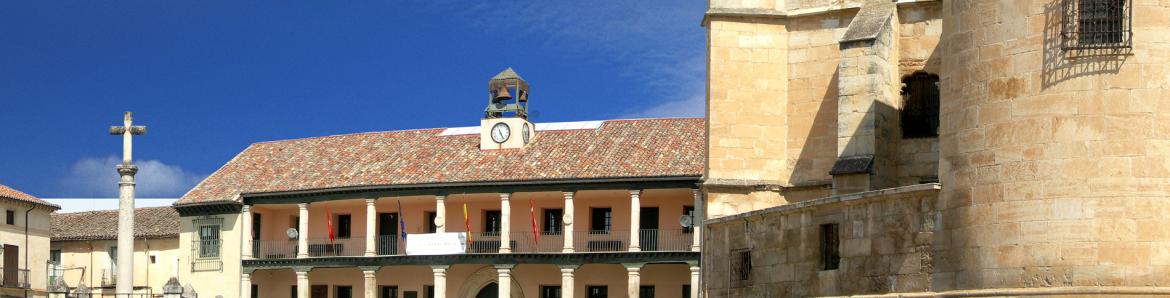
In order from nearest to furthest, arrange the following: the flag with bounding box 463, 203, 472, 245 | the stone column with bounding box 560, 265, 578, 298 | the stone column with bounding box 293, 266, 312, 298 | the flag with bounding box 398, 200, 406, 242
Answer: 1. the stone column with bounding box 560, 265, 578, 298
2. the flag with bounding box 463, 203, 472, 245
3. the flag with bounding box 398, 200, 406, 242
4. the stone column with bounding box 293, 266, 312, 298

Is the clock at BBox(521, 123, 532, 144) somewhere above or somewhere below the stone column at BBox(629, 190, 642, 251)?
above

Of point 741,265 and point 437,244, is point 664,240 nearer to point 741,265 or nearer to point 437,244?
point 437,244

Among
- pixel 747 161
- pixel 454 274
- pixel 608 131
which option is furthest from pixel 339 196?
pixel 747 161

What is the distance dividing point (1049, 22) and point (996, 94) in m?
0.94

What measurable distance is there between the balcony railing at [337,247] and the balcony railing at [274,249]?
691 millimetres

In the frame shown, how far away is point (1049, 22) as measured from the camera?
713 inches

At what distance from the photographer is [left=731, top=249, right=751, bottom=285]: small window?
74.2ft

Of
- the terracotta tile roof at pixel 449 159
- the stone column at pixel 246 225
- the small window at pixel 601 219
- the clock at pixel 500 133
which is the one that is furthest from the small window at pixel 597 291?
the stone column at pixel 246 225

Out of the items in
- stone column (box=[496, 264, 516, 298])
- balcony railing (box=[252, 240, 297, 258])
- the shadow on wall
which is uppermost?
the shadow on wall

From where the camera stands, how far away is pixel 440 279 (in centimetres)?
5134

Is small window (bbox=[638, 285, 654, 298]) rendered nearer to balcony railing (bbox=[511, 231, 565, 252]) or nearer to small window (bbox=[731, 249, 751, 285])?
balcony railing (bbox=[511, 231, 565, 252])

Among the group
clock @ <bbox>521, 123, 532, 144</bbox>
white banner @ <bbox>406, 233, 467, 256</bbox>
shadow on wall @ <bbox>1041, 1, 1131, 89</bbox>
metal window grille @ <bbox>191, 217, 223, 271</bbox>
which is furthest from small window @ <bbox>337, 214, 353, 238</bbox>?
shadow on wall @ <bbox>1041, 1, 1131, 89</bbox>

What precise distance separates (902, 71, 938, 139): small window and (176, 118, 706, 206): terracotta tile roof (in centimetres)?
2209

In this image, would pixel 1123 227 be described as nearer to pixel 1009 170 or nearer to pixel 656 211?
pixel 1009 170
